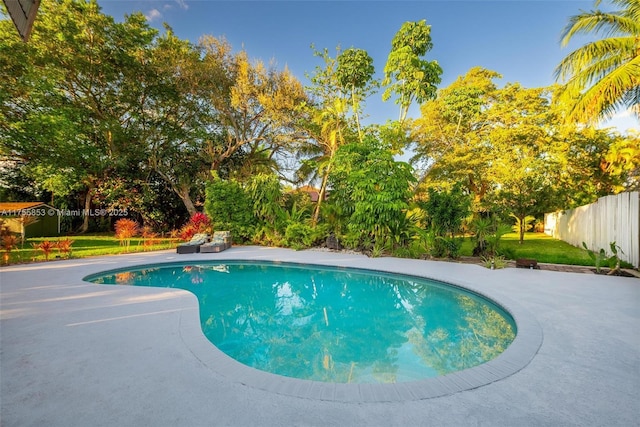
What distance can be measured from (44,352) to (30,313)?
181 centimetres

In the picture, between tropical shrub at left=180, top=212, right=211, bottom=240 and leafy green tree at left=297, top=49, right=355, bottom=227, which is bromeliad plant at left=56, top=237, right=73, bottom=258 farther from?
leafy green tree at left=297, top=49, right=355, bottom=227

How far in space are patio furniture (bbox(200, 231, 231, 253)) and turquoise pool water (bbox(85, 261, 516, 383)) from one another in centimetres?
302

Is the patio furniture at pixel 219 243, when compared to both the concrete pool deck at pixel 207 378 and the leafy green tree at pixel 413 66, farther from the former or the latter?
the leafy green tree at pixel 413 66

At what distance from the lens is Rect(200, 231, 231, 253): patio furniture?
11344mm

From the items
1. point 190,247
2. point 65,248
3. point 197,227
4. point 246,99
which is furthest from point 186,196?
point 65,248

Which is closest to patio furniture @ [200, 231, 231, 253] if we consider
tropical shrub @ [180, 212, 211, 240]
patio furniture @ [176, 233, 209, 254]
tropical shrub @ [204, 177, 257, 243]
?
patio furniture @ [176, 233, 209, 254]

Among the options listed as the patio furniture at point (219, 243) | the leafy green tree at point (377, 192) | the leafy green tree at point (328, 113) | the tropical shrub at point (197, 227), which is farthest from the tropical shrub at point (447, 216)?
the tropical shrub at point (197, 227)

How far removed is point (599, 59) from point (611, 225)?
4.92m

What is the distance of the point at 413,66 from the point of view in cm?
1202

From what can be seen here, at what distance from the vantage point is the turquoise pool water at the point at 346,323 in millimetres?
3490

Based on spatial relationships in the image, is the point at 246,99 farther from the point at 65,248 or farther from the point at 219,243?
the point at 65,248

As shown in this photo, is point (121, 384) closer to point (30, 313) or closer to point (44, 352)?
point (44, 352)

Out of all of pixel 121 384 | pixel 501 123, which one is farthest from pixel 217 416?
pixel 501 123

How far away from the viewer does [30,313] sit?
14.3 feet
